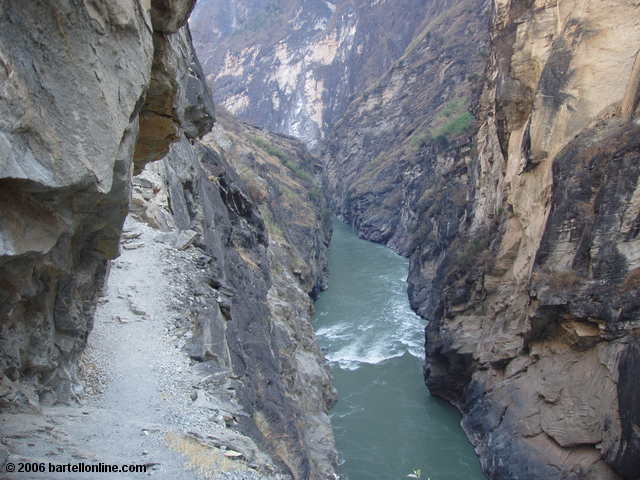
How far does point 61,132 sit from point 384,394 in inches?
911

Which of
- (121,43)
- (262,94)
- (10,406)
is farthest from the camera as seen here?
(262,94)

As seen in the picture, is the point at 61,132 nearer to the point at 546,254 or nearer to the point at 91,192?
the point at 91,192

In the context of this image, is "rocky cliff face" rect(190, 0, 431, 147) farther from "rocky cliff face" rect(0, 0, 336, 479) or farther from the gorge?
"rocky cliff face" rect(0, 0, 336, 479)

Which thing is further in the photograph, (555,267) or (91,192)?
(555,267)

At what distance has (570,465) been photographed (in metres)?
17.7

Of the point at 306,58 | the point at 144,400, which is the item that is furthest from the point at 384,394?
the point at 306,58

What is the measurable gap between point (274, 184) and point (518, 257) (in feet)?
96.0

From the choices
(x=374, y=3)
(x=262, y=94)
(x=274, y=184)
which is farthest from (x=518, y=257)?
Answer: (x=262, y=94)

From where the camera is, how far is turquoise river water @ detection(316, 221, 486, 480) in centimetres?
2119

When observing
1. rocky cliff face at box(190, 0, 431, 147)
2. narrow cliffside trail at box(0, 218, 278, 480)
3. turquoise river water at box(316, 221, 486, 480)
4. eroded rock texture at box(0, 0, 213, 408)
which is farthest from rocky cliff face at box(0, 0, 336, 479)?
rocky cliff face at box(190, 0, 431, 147)

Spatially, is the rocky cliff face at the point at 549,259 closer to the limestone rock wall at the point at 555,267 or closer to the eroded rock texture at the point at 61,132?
the limestone rock wall at the point at 555,267

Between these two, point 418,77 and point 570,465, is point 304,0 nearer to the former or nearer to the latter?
point 418,77

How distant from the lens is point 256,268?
24.8 metres

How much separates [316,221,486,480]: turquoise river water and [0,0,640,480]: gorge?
0.36 m
